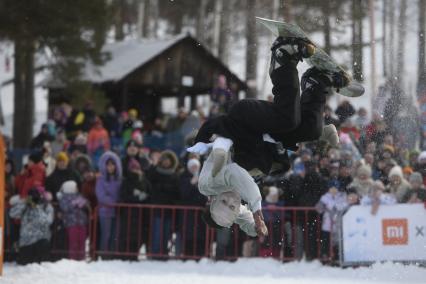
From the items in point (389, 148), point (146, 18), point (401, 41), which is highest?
point (146, 18)

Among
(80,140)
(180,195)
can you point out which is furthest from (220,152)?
(80,140)

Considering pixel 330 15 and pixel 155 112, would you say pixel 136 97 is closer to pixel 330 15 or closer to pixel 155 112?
pixel 155 112

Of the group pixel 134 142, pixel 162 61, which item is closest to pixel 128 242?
pixel 134 142

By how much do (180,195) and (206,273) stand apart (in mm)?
1276

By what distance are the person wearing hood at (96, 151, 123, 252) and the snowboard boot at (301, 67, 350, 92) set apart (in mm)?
5167

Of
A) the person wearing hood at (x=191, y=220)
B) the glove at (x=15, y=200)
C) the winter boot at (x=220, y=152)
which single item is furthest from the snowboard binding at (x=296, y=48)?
the glove at (x=15, y=200)

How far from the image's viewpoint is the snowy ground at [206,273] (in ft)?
32.1

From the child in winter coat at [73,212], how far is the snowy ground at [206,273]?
56cm

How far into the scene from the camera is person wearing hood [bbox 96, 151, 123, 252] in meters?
11.3

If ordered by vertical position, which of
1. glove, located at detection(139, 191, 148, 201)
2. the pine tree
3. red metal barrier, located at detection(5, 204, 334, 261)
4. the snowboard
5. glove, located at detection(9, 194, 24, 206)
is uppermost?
the pine tree

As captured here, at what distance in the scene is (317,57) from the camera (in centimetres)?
656

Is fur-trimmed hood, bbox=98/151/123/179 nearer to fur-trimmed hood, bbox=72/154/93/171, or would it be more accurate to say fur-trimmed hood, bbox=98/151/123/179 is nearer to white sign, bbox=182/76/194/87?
fur-trimmed hood, bbox=72/154/93/171

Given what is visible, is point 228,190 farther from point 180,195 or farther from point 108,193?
point 108,193

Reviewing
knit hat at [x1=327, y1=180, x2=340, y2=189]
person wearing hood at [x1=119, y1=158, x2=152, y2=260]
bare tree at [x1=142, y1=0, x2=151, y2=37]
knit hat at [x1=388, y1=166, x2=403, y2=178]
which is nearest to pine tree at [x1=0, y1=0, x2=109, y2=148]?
person wearing hood at [x1=119, y1=158, x2=152, y2=260]
